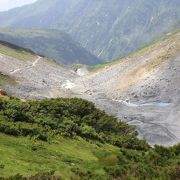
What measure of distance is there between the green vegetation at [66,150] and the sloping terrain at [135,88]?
23977 mm

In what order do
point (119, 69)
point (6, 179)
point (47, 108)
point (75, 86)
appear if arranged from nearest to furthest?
point (6, 179)
point (47, 108)
point (75, 86)
point (119, 69)

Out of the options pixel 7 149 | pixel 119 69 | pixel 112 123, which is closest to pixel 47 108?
pixel 112 123

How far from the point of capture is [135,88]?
112 meters

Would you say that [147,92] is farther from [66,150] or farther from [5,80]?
[66,150]

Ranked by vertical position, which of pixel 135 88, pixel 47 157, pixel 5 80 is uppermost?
pixel 135 88

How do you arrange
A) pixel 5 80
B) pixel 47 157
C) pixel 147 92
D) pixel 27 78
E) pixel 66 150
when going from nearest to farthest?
pixel 47 157 → pixel 66 150 → pixel 5 80 → pixel 147 92 → pixel 27 78

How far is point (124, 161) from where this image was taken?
33.9 metres

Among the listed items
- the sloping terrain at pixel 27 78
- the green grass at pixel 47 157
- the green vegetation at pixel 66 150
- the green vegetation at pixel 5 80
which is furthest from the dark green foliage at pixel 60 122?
the green vegetation at pixel 5 80

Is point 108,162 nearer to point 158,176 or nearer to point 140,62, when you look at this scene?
point 158,176

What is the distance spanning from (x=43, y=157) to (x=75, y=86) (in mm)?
106337

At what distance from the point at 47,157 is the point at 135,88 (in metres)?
81.7

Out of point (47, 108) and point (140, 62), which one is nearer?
point (47, 108)

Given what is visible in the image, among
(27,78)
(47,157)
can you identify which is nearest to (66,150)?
(47,157)

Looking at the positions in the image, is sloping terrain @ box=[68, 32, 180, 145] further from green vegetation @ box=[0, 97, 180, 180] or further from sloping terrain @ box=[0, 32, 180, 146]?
green vegetation @ box=[0, 97, 180, 180]
